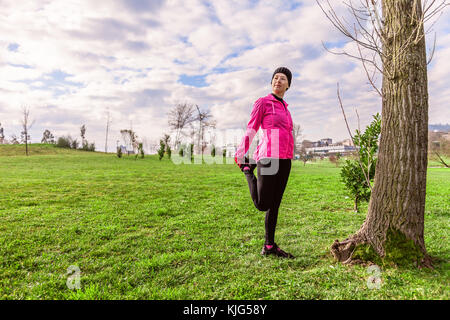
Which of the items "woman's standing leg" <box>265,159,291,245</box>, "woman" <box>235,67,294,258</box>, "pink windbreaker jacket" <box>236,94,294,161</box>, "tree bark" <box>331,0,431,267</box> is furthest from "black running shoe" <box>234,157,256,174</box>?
"tree bark" <box>331,0,431,267</box>

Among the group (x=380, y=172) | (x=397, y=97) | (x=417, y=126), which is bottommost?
(x=380, y=172)

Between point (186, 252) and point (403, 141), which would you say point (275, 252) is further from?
point (403, 141)

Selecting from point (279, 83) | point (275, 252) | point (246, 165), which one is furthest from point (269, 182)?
point (279, 83)

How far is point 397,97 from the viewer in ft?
10.0

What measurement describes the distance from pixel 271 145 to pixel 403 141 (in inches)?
62.2

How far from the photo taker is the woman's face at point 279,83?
130 inches

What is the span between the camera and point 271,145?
3.14 m

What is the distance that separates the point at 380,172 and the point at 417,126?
679mm

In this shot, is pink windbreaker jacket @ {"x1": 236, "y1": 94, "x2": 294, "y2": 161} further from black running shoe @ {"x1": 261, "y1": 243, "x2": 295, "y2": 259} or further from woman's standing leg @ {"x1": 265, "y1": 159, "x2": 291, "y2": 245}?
black running shoe @ {"x1": 261, "y1": 243, "x2": 295, "y2": 259}

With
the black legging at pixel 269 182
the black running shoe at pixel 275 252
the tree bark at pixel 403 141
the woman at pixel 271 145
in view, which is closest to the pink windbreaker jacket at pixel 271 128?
the woman at pixel 271 145

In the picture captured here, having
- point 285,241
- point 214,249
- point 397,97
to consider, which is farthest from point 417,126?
point 214,249
